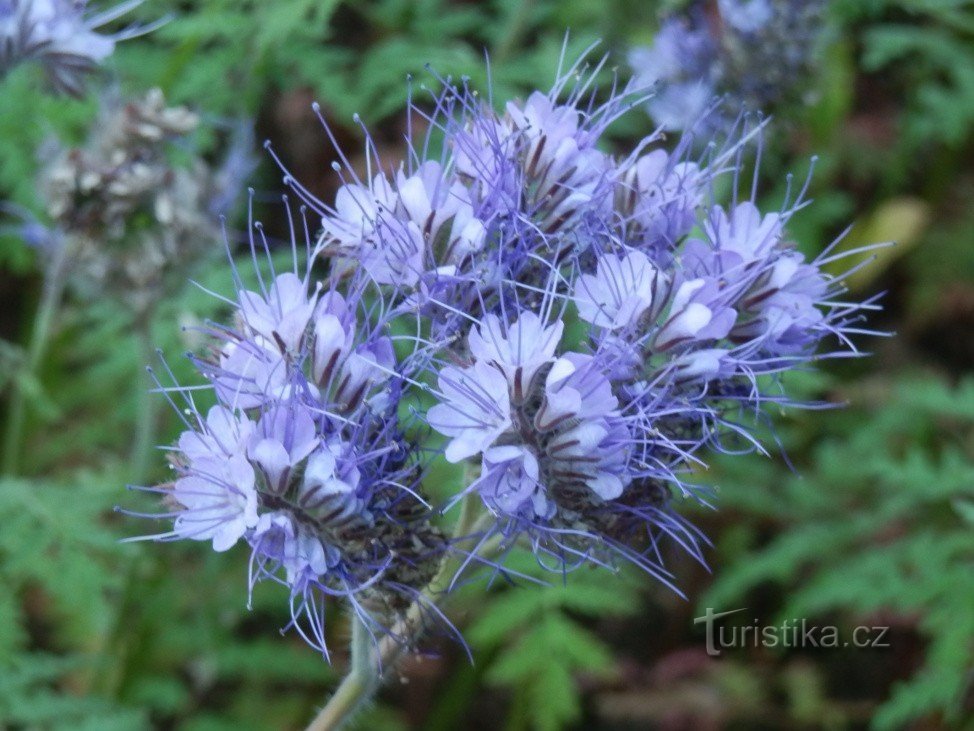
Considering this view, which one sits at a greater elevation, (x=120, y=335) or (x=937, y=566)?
(x=120, y=335)

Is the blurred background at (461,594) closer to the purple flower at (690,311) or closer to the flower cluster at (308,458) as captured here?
the purple flower at (690,311)

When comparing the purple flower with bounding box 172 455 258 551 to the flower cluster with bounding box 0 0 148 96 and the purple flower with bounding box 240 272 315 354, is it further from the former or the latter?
the flower cluster with bounding box 0 0 148 96

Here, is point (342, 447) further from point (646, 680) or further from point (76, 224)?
point (646, 680)

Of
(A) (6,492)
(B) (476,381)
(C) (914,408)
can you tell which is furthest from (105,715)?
(C) (914,408)

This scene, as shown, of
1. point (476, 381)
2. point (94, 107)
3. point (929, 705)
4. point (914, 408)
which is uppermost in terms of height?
point (94, 107)

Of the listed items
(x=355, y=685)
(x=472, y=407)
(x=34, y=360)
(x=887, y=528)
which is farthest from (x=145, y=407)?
(x=887, y=528)

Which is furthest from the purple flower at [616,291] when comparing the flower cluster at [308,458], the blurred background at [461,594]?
the blurred background at [461,594]

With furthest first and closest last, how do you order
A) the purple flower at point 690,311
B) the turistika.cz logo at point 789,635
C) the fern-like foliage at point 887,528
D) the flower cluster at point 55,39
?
the turistika.cz logo at point 789,635, the fern-like foliage at point 887,528, the flower cluster at point 55,39, the purple flower at point 690,311
